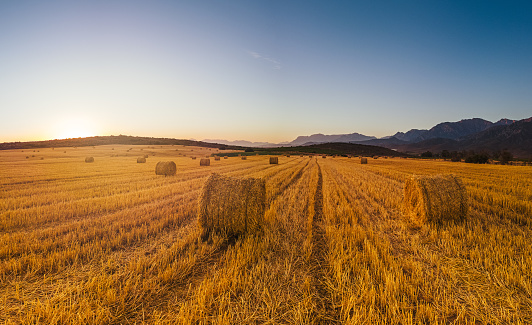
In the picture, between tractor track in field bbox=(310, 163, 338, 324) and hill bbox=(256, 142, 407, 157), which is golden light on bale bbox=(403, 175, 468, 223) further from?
hill bbox=(256, 142, 407, 157)

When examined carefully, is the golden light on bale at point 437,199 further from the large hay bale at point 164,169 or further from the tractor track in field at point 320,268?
the large hay bale at point 164,169

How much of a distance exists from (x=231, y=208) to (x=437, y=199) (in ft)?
18.9

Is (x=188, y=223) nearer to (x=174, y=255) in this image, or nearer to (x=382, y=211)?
(x=174, y=255)

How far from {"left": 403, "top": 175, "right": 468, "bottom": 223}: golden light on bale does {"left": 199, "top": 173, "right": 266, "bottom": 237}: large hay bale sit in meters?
4.56

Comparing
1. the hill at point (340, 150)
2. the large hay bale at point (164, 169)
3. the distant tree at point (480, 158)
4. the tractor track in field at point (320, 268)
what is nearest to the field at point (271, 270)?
the tractor track in field at point (320, 268)

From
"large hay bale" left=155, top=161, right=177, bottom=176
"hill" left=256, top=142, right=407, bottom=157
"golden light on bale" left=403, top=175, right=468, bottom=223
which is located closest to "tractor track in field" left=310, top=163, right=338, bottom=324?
"golden light on bale" left=403, top=175, right=468, bottom=223

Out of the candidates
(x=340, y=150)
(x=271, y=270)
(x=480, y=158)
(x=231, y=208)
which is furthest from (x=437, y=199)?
(x=340, y=150)

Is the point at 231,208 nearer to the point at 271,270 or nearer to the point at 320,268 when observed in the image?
the point at 271,270

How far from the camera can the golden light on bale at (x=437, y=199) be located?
244 inches

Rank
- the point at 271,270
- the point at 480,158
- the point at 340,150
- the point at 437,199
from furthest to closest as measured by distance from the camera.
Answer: the point at 340,150, the point at 480,158, the point at 437,199, the point at 271,270

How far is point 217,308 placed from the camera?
9.21 feet

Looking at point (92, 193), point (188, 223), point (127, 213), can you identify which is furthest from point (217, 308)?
point (92, 193)

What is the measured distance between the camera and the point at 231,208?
556cm

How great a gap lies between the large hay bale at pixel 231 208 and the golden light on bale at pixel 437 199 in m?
4.56
